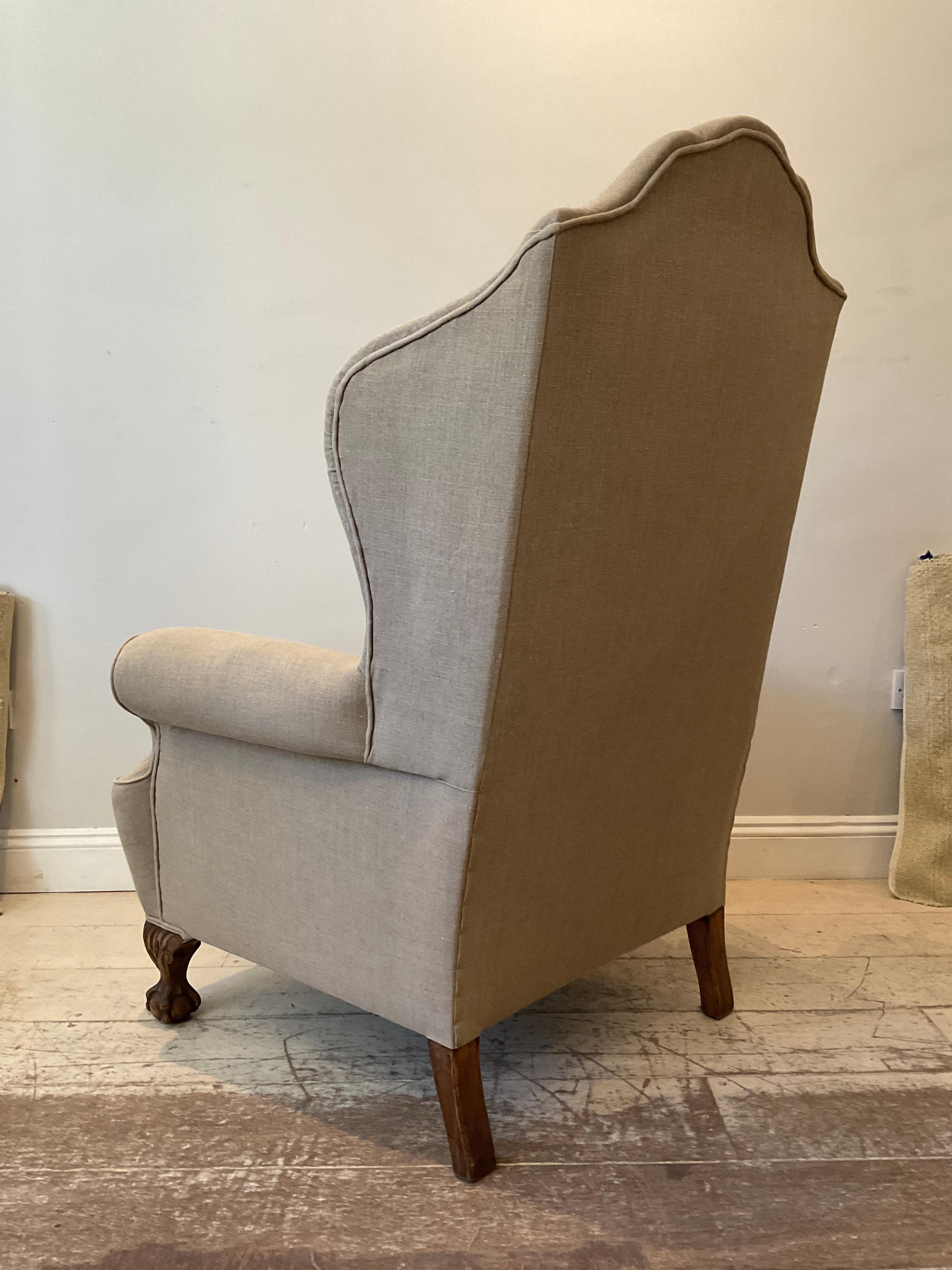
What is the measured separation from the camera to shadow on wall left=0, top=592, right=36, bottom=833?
7.20 ft

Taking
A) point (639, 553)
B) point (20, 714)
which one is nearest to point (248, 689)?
point (639, 553)

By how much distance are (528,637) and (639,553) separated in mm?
186

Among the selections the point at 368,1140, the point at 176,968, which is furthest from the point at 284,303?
the point at 368,1140

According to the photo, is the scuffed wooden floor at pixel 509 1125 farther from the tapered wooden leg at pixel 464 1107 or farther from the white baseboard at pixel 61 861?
the white baseboard at pixel 61 861

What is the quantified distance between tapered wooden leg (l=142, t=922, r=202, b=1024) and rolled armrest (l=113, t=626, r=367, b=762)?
37 cm

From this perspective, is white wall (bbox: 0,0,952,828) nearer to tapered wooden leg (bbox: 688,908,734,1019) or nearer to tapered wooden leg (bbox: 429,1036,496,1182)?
tapered wooden leg (bbox: 688,908,734,1019)

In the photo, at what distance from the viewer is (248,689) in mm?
1254

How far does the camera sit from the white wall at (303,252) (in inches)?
81.0

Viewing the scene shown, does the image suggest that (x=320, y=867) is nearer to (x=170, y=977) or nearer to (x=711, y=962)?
(x=170, y=977)

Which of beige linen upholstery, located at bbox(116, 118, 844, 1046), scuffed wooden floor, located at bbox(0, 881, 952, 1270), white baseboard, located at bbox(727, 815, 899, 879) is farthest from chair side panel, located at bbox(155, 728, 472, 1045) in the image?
white baseboard, located at bbox(727, 815, 899, 879)

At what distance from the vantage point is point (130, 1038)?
1.55 meters

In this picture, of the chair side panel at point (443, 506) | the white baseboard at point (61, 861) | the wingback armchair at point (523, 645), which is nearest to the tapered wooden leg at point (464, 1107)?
the wingback armchair at point (523, 645)

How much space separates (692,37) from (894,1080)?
203cm

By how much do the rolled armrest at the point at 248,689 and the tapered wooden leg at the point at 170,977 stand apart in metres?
0.37
